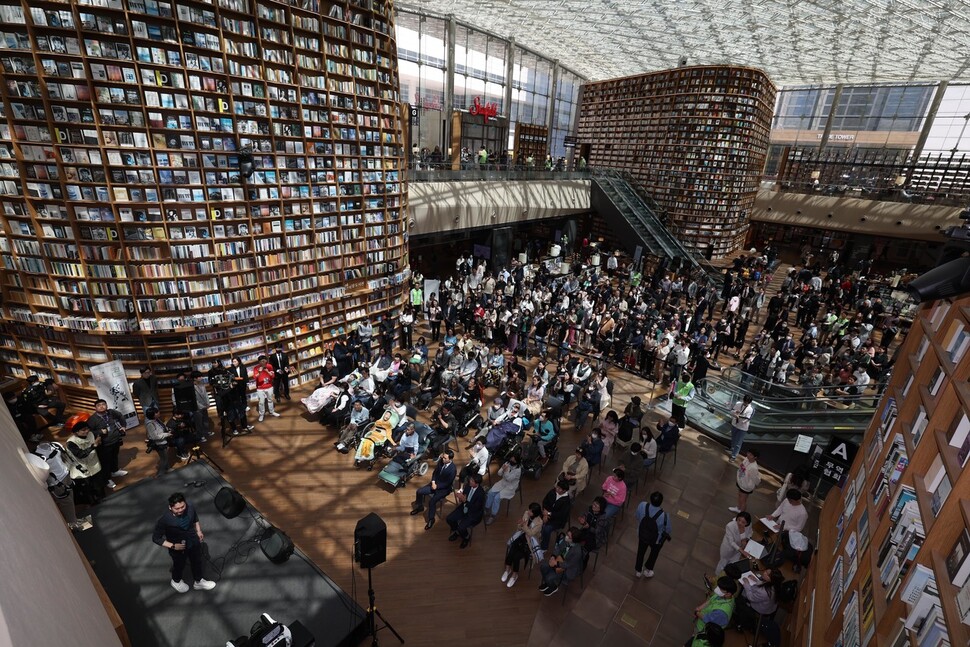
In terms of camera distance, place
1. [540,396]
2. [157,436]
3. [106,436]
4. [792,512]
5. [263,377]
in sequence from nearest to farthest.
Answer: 1. [792,512]
2. [106,436]
3. [157,436]
4. [263,377]
5. [540,396]

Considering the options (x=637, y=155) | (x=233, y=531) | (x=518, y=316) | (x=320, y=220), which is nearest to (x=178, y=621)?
(x=233, y=531)

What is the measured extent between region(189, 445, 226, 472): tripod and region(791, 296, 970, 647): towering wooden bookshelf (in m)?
7.48

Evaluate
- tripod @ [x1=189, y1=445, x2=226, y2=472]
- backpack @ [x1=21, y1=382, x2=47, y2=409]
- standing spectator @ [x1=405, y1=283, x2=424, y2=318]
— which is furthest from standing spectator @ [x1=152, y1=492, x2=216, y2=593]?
standing spectator @ [x1=405, y1=283, x2=424, y2=318]

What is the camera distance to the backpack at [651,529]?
4945 mm

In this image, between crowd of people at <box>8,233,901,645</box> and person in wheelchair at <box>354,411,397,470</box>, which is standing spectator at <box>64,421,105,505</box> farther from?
person in wheelchair at <box>354,411,397,470</box>

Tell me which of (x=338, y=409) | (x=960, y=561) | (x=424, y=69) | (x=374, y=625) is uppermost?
(x=424, y=69)

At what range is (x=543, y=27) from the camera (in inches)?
832

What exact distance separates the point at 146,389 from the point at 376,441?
406cm

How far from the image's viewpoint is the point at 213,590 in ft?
16.0

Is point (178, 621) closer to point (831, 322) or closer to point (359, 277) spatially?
point (359, 277)

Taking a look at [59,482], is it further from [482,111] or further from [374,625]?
[482,111]

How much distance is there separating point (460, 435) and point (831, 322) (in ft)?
35.1

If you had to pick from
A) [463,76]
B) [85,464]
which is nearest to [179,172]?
[85,464]

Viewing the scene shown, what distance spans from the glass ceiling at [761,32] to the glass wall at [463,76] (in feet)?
2.20
